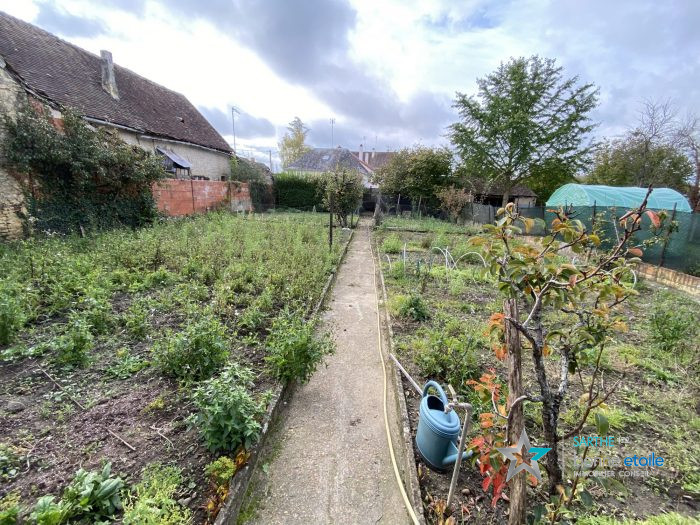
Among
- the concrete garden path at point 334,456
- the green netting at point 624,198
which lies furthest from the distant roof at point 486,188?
the concrete garden path at point 334,456

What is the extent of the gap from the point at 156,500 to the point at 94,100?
1636cm

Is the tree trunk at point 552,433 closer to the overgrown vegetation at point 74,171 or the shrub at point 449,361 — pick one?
the shrub at point 449,361

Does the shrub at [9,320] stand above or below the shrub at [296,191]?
below

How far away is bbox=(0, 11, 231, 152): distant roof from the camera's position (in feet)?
34.8

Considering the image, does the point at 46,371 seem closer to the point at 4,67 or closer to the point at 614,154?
the point at 4,67

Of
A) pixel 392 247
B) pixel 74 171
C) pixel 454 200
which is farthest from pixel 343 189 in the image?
pixel 74 171

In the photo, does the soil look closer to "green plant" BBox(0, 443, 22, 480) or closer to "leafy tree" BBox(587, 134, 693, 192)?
"green plant" BBox(0, 443, 22, 480)

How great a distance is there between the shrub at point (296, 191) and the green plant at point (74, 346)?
63.0 ft

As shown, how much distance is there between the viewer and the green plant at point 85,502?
1672mm

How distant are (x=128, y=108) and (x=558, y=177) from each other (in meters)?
25.5

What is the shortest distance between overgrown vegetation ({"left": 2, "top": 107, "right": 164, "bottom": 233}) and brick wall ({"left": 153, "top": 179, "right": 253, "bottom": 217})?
4.49ft

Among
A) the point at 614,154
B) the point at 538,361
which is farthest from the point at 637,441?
the point at 614,154

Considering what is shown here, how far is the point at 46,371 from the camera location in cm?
318

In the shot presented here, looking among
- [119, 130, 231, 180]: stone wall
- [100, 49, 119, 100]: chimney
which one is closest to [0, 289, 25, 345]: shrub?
[119, 130, 231, 180]: stone wall
